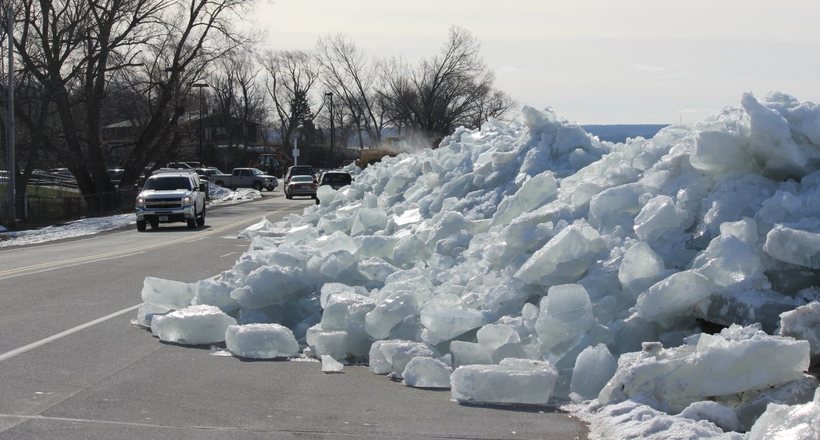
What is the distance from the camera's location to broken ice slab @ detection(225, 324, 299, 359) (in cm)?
1089

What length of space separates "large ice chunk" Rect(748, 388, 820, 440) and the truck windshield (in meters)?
32.2

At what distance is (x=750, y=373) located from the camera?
7.75 m

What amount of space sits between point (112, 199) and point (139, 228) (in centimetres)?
1553

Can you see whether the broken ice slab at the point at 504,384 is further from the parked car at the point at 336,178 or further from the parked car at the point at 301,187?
the parked car at the point at 301,187

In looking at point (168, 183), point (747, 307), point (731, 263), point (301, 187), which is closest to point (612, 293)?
point (731, 263)

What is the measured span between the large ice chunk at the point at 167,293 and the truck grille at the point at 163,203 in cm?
2296

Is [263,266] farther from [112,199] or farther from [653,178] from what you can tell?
[112,199]

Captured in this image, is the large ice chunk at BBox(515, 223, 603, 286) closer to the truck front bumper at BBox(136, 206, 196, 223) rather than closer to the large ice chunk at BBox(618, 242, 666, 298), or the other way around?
the large ice chunk at BBox(618, 242, 666, 298)

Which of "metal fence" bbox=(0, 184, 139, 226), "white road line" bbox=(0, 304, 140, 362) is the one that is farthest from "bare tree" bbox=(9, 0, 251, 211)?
"white road line" bbox=(0, 304, 140, 362)

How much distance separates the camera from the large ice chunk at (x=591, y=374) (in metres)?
8.69

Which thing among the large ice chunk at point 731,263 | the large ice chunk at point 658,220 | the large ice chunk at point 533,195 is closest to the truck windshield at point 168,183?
the large ice chunk at point 533,195

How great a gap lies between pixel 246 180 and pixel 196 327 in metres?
72.8

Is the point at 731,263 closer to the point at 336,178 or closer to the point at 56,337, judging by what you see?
the point at 56,337

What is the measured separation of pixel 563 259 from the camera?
10.5 metres
